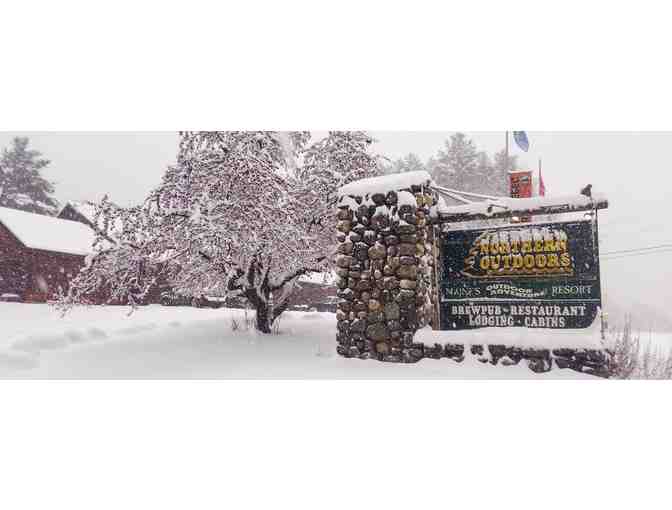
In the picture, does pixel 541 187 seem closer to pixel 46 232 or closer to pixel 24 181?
pixel 24 181

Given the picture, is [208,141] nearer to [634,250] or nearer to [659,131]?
[659,131]

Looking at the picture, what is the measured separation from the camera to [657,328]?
7.08 metres

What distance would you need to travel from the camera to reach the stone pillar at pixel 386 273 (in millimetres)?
6016

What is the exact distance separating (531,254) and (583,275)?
64 cm

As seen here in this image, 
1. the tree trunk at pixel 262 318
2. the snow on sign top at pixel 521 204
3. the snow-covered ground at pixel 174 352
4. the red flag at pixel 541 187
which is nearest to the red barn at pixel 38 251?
the snow-covered ground at pixel 174 352

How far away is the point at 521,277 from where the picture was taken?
5871mm

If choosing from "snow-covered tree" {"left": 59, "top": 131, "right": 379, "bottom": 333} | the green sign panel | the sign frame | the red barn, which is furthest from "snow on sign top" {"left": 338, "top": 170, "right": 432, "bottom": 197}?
the red barn

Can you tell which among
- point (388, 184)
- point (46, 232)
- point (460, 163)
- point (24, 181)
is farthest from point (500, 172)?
point (46, 232)

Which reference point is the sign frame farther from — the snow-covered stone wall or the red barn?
the red barn

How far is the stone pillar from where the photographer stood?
19.7 feet

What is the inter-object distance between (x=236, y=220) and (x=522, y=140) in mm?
5051

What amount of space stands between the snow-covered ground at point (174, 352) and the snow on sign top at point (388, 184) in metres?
2.17
